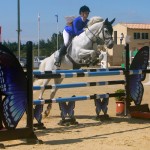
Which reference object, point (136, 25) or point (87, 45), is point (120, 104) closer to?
point (87, 45)

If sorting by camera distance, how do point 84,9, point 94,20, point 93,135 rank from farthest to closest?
1. point 94,20
2. point 84,9
3. point 93,135

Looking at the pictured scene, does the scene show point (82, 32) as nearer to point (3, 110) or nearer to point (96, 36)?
point (96, 36)

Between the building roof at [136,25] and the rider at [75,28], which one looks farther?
the building roof at [136,25]

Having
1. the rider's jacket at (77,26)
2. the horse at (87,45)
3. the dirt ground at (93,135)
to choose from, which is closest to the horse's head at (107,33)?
the horse at (87,45)

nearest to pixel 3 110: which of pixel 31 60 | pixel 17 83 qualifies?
pixel 17 83

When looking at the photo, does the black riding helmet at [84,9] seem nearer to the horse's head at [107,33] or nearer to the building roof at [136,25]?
the horse's head at [107,33]

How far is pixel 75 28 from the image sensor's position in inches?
368

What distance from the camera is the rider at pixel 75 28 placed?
30.1ft

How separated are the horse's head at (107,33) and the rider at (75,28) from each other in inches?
17.8

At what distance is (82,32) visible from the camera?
9227mm

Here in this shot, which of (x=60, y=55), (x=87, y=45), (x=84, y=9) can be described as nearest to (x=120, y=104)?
(x=87, y=45)

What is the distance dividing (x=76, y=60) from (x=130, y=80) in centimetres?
133

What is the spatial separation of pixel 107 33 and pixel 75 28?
754mm

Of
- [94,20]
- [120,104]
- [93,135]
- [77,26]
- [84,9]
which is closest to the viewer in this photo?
[93,135]
